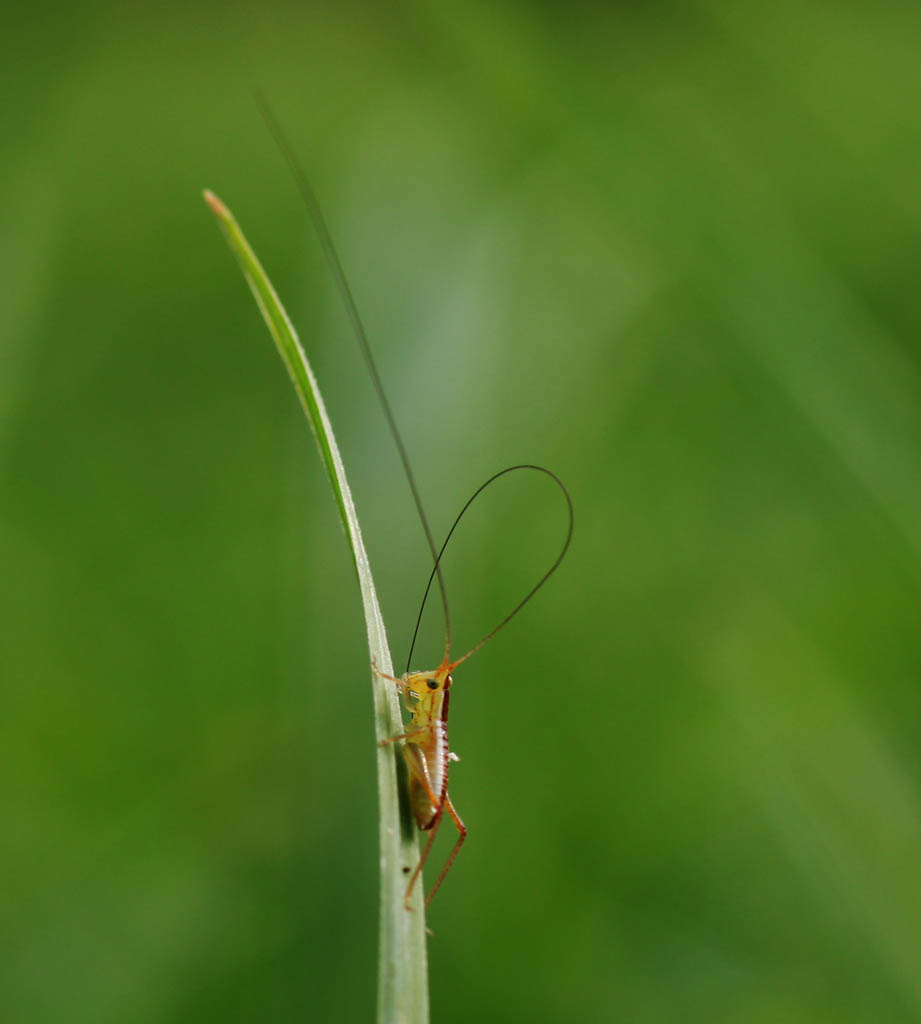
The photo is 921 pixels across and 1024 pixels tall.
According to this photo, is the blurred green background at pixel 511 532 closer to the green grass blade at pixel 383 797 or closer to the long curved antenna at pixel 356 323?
the long curved antenna at pixel 356 323

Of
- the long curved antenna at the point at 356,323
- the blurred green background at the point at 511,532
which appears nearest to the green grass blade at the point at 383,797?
the long curved antenna at the point at 356,323

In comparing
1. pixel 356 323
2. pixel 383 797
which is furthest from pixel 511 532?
pixel 383 797

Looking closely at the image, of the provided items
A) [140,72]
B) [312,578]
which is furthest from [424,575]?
[140,72]

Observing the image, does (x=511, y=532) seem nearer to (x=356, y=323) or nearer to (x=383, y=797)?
(x=356, y=323)

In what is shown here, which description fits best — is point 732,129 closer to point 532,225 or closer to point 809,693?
point 532,225

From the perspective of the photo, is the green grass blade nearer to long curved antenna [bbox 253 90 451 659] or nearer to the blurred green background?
long curved antenna [bbox 253 90 451 659]

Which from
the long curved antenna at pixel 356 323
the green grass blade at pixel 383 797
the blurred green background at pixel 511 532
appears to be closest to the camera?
the green grass blade at pixel 383 797
